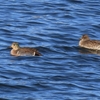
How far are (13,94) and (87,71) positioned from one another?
2897mm

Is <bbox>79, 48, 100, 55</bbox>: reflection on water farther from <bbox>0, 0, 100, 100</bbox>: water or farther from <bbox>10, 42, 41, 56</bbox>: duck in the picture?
<bbox>10, 42, 41, 56</bbox>: duck

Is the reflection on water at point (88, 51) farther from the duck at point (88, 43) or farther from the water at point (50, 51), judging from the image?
the duck at point (88, 43)

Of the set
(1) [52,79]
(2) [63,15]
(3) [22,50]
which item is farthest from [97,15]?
(1) [52,79]

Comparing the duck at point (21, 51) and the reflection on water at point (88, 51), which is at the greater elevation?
the duck at point (21, 51)

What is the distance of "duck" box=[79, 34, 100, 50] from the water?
0.22 m

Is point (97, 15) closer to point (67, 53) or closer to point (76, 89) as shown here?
point (67, 53)

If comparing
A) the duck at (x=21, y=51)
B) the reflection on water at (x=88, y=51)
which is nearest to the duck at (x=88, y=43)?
the reflection on water at (x=88, y=51)

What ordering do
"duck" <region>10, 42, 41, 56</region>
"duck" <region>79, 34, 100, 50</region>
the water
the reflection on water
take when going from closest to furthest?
the water → "duck" <region>10, 42, 41, 56</region> → the reflection on water → "duck" <region>79, 34, 100, 50</region>

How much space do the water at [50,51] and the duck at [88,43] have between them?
0.72 feet

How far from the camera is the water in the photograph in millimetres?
17875

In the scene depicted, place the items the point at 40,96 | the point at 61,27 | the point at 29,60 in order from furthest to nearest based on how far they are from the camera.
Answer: the point at 61,27 → the point at 29,60 → the point at 40,96

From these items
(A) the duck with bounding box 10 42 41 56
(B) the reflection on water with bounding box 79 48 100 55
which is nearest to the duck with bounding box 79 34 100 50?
(B) the reflection on water with bounding box 79 48 100 55

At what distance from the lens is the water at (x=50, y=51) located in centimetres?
1788

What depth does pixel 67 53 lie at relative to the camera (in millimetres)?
21547
